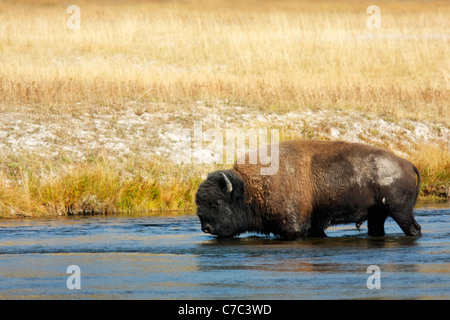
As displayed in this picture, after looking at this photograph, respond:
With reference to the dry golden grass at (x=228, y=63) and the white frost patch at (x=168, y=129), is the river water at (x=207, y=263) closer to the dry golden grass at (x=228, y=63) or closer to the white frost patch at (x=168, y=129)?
the white frost patch at (x=168, y=129)

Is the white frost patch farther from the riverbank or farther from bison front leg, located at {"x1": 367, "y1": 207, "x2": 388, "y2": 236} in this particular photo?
bison front leg, located at {"x1": 367, "y1": 207, "x2": 388, "y2": 236}

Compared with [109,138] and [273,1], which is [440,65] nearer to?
[109,138]

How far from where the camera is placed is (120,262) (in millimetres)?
11570

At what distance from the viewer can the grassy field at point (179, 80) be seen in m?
18.3

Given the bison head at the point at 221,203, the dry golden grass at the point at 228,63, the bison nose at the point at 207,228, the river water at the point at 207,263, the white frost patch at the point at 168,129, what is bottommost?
the river water at the point at 207,263

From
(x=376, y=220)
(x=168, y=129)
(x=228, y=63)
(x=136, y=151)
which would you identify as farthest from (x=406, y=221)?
(x=228, y=63)

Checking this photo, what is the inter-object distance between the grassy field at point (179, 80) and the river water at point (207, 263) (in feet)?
8.37

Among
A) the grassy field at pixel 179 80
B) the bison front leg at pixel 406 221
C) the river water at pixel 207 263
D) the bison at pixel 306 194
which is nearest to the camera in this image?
the river water at pixel 207 263

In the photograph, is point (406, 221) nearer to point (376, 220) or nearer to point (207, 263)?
point (376, 220)

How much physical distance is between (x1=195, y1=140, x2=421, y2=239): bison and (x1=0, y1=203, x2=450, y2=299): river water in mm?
337

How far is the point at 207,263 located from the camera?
11.4 metres

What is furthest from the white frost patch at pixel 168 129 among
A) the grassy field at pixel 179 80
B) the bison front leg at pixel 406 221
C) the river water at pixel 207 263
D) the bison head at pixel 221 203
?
the bison front leg at pixel 406 221
